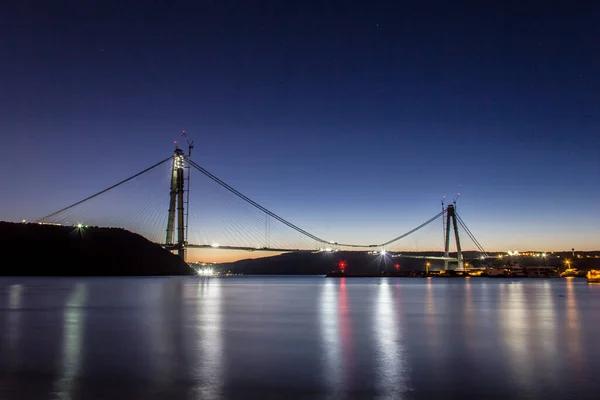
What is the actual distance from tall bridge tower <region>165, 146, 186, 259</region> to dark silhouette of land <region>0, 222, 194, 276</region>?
29897 mm

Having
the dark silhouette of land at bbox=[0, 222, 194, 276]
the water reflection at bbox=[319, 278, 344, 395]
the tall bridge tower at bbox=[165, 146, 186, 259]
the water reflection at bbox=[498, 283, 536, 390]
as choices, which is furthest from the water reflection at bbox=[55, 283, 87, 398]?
the dark silhouette of land at bbox=[0, 222, 194, 276]

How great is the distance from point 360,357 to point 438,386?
3.38 m

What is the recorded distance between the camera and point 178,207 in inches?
3792

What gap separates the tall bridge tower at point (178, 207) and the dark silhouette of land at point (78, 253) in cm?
2990

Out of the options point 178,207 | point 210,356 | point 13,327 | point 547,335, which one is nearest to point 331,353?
point 210,356

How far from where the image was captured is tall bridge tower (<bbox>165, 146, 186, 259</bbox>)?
92.4 meters

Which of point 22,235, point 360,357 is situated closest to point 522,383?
point 360,357

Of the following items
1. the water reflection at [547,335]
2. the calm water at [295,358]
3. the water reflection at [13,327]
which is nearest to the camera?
the calm water at [295,358]

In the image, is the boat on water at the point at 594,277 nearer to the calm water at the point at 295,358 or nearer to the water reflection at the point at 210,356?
the calm water at the point at 295,358

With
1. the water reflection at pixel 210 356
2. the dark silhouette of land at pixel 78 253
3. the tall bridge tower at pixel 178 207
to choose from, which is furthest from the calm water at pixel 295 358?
the dark silhouette of land at pixel 78 253

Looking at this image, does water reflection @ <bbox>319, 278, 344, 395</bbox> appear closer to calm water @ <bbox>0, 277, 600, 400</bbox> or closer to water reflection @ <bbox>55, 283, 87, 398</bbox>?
calm water @ <bbox>0, 277, 600, 400</bbox>

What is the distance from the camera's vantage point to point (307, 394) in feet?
30.2

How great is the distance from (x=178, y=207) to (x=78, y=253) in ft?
126

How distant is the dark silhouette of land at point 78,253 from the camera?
11481 cm
